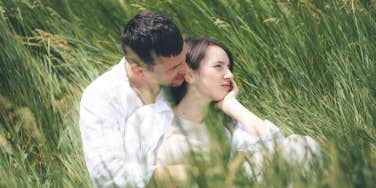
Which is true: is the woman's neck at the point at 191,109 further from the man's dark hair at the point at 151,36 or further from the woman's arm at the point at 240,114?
the man's dark hair at the point at 151,36

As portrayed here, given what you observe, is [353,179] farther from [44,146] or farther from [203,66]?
[44,146]

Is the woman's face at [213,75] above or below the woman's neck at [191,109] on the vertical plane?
above

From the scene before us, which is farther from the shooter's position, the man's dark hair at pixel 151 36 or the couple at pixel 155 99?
the man's dark hair at pixel 151 36

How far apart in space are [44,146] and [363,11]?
1.62 m

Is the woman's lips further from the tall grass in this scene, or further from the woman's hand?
the tall grass

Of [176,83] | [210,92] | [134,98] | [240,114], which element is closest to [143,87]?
[134,98]

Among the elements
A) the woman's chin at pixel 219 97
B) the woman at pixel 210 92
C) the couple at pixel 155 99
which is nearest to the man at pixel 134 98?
the couple at pixel 155 99

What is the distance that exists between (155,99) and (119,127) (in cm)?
22

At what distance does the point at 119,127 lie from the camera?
330 centimetres

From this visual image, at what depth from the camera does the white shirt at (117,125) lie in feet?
10.1

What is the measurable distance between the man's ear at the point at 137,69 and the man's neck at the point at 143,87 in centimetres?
3

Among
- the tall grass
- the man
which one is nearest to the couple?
the man

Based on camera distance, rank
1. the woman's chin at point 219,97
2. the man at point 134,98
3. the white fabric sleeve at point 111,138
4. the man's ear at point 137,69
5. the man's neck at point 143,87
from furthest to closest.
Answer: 1. the woman's chin at point 219,97
2. the man's neck at point 143,87
3. the man's ear at point 137,69
4. the man at point 134,98
5. the white fabric sleeve at point 111,138

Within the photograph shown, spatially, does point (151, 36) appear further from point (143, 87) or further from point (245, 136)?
point (245, 136)
